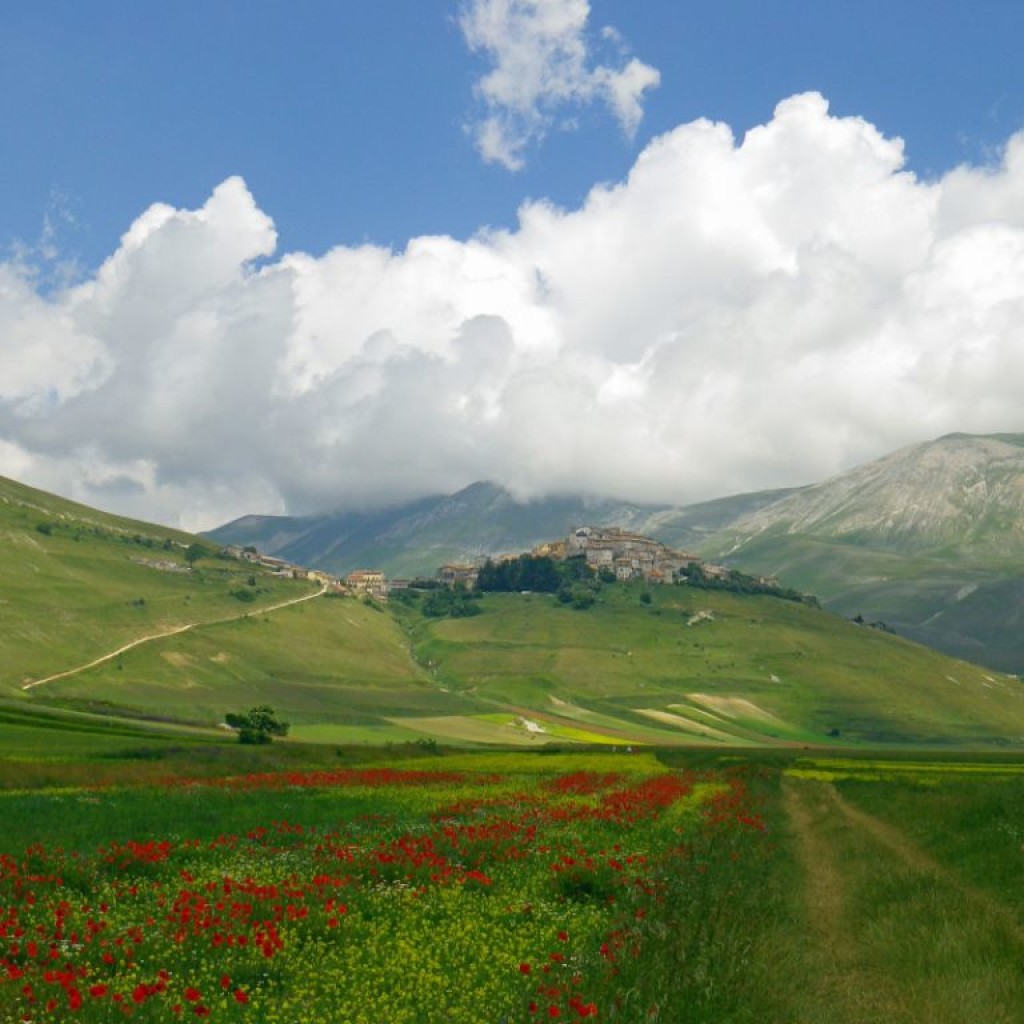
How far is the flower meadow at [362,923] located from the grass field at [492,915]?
0.06m

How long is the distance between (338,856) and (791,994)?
985cm

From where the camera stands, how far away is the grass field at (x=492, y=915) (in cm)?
1282

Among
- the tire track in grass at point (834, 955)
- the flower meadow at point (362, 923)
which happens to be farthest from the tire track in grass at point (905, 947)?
the flower meadow at point (362, 923)

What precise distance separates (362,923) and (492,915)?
2.39m

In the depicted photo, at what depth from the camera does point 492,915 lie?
1739 centimetres

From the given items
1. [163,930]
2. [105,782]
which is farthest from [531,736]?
[163,930]

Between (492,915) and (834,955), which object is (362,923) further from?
(834,955)

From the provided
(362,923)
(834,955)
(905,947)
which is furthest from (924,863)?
(362,923)

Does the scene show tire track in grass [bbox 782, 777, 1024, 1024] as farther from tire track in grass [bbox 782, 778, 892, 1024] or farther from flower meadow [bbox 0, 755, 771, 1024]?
flower meadow [bbox 0, 755, 771, 1024]

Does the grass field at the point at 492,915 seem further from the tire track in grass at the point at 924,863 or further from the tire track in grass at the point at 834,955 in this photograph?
the tire track in grass at the point at 924,863

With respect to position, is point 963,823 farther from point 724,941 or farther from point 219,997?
point 219,997

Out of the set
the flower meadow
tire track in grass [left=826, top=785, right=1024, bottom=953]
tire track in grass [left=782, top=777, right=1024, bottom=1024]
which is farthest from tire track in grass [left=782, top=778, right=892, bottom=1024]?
tire track in grass [left=826, top=785, right=1024, bottom=953]

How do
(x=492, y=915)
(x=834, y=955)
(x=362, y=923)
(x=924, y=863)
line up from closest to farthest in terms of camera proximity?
1. (x=362, y=923)
2. (x=492, y=915)
3. (x=834, y=955)
4. (x=924, y=863)

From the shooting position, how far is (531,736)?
16862 cm
